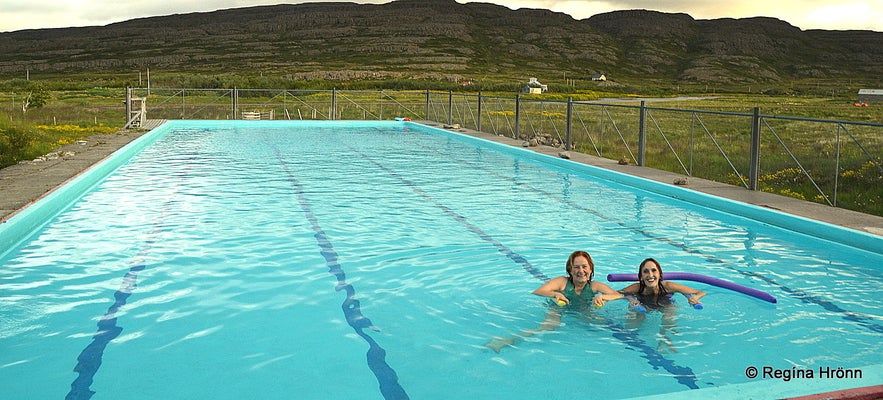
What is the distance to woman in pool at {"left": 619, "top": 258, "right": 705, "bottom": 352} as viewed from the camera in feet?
17.2

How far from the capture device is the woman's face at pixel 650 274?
210 inches

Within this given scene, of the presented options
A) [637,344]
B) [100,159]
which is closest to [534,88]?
[100,159]

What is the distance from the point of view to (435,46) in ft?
494

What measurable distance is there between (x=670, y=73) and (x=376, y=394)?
535ft

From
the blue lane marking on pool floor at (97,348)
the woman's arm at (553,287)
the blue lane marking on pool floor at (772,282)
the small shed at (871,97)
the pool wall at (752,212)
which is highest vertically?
the small shed at (871,97)

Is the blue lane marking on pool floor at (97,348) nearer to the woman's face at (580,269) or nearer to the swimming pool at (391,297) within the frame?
the swimming pool at (391,297)

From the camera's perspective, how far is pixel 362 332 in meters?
5.05

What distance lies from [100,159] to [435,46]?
13994 cm

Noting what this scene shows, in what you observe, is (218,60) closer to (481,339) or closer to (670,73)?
(670,73)

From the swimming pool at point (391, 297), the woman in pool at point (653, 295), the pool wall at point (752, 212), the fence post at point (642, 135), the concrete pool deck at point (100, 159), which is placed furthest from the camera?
the fence post at point (642, 135)

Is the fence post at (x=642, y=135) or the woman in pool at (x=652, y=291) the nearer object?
the woman in pool at (x=652, y=291)

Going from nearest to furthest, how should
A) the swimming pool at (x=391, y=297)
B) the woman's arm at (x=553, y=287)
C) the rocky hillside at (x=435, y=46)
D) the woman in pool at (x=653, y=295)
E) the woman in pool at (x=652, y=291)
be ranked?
the swimming pool at (x=391, y=297)
the woman in pool at (x=653, y=295)
the woman in pool at (x=652, y=291)
the woman's arm at (x=553, y=287)
the rocky hillside at (x=435, y=46)

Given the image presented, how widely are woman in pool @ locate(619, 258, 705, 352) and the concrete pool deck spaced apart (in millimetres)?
3150

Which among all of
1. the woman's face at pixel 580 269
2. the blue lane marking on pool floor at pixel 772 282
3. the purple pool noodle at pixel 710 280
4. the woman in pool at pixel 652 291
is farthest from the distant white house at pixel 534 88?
the woman's face at pixel 580 269
